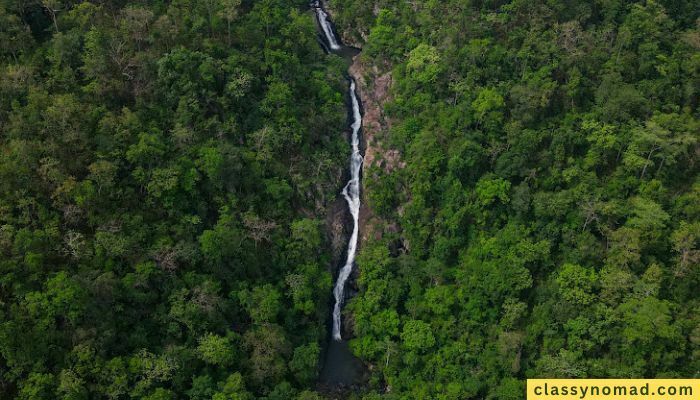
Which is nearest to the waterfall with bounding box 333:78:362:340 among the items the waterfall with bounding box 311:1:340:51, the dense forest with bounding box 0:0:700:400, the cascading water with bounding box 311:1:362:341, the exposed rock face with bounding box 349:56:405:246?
the cascading water with bounding box 311:1:362:341

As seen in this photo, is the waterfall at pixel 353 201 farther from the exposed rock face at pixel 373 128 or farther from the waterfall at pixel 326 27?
the waterfall at pixel 326 27

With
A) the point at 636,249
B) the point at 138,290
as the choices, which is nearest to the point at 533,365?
the point at 636,249

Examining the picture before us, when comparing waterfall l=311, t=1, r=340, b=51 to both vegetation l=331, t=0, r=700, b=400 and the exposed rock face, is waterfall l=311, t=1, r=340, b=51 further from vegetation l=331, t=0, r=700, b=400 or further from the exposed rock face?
vegetation l=331, t=0, r=700, b=400

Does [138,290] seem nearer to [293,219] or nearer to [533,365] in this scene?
[293,219]

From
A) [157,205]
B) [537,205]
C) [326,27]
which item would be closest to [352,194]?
[537,205]

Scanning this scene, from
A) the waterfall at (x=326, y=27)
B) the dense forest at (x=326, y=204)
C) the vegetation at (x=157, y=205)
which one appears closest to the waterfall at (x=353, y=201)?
the dense forest at (x=326, y=204)

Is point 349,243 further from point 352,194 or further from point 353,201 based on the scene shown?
point 352,194

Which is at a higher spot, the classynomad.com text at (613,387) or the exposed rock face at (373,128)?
the exposed rock face at (373,128)
